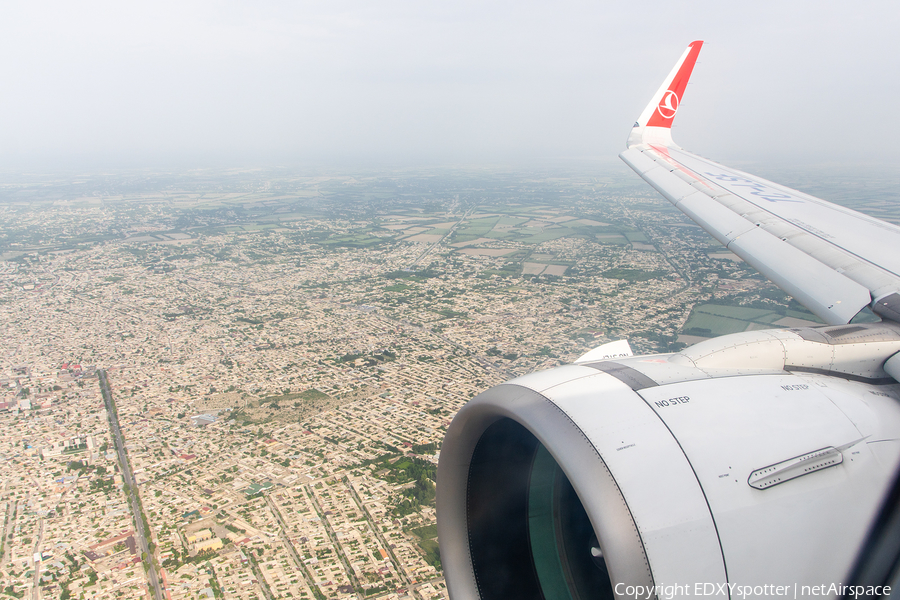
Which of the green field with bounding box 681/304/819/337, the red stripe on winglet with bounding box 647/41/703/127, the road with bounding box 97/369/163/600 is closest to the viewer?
the red stripe on winglet with bounding box 647/41/703/127

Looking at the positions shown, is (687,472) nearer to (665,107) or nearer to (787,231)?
(787,231)

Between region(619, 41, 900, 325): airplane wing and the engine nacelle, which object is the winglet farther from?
the engine nacelle

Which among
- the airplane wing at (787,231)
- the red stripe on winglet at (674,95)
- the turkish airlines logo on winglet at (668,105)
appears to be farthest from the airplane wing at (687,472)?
the turkish airlines logo on winglet at (668,105)

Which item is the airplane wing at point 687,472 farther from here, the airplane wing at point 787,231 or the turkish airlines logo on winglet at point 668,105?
the turkish airlines logo on winglet at point 668,105

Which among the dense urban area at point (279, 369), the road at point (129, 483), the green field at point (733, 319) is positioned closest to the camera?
the road at point (129, 483)

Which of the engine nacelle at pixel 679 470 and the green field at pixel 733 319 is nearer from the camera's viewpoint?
the engine nacelle at pixel 679 470

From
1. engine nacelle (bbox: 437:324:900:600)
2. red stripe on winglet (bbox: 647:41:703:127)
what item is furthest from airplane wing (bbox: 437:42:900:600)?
red stripe on winglet (bbox: 647:41:703:127)

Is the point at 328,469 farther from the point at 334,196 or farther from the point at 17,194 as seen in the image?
the point at 17,194
